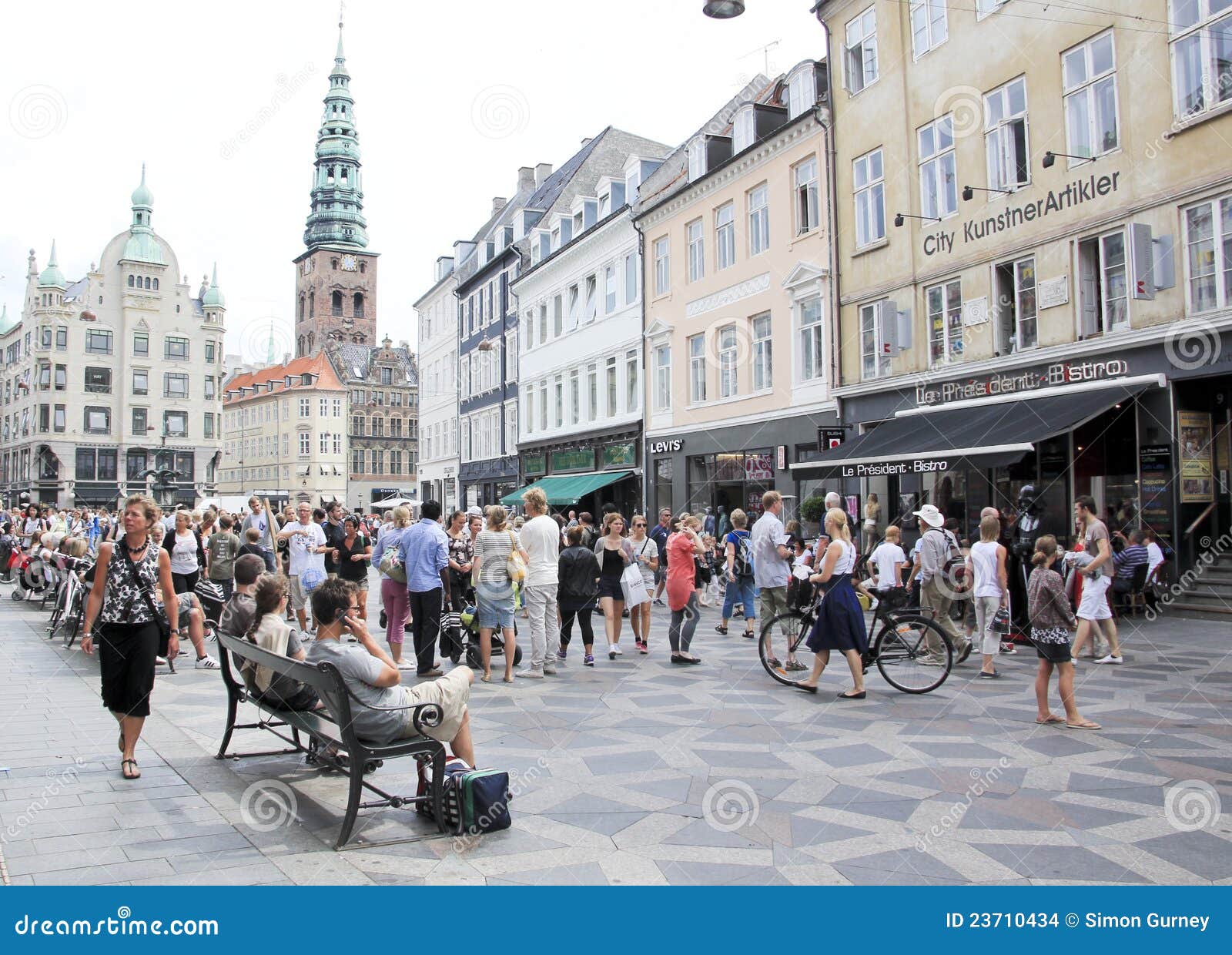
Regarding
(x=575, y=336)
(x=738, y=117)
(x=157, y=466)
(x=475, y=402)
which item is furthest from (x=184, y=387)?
(x=738, y=117)

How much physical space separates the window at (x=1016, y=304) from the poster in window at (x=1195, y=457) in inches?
127

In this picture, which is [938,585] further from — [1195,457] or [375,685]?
[375,685]

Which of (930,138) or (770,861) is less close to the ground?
(930,138)

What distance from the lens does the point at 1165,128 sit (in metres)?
14.8

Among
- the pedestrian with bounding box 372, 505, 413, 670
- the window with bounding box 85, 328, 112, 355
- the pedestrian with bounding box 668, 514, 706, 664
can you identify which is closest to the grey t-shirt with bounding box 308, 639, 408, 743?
the pedestrian with bounding box 372, 505, 413, 670

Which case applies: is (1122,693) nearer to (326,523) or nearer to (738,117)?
(326,523)

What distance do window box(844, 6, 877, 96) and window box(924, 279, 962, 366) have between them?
5.30 metres

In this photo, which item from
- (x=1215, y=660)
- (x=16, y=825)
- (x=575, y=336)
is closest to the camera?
(x=16, y=825)

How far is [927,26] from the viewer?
1969cm

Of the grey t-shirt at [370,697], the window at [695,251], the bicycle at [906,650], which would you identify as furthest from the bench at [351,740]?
the window at [695,251]

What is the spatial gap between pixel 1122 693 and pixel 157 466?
77791 mm

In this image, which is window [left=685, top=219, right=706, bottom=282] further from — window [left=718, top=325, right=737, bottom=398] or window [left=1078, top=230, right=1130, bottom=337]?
window [left=1078, top=230, right=1130, bottom=337]

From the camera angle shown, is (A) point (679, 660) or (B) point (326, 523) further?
(B) point (326, 523)

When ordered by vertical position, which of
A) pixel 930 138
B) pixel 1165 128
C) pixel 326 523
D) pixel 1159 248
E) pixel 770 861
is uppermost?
pixel 930 138
